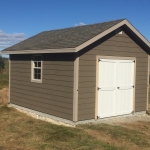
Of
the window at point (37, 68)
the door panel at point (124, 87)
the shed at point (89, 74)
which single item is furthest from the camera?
the window at point (37, 68)

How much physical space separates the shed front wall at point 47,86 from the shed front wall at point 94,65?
1.45 feet

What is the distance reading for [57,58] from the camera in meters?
11.2

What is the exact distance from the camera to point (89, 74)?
421 inches

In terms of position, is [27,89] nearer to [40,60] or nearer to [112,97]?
[40,60]

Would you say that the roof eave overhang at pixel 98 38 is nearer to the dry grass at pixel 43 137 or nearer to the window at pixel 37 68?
the window at pixel 37 68

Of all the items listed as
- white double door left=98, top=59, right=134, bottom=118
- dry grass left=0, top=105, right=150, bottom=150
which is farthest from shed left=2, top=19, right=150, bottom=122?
dry grass left=0, top=105, right=150, bottom=150

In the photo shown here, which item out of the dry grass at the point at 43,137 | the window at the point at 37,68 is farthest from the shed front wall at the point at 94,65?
the window at the point at 37,68

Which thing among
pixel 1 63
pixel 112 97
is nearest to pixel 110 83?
pixel 112 97

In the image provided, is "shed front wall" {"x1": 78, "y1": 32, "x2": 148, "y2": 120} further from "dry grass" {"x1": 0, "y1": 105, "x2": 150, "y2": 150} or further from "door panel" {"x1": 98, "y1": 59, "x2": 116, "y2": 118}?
"dry grass" {"x1": 0, "y1": 105, "x2": 150, "y2": 150}

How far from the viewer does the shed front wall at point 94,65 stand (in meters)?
10.5

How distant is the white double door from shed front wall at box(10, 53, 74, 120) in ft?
4.57

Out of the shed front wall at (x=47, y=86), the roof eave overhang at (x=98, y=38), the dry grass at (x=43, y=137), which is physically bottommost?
the dry grass at (x=43, y=137)

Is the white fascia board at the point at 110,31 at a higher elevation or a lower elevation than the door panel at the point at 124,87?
higher

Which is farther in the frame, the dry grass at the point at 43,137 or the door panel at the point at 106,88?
the door panel at the point at 106,88
